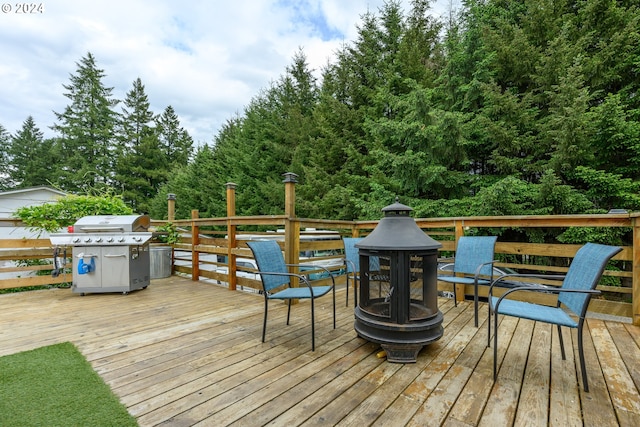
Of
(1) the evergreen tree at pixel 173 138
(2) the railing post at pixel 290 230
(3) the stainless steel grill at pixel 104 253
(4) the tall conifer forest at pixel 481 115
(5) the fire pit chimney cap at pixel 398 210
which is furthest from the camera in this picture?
(1) the evergreen tree at pixel 173 138

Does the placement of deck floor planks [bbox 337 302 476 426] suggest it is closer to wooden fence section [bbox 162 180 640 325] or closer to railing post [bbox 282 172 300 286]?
wooden fence section [bbox 162 180 640 325]

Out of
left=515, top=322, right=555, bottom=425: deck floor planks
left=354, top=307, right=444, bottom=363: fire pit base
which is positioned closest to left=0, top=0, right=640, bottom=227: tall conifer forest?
left=515, top=322, right=555, bottom=425: deck floor planks

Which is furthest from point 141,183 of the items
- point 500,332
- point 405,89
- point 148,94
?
point 500,332

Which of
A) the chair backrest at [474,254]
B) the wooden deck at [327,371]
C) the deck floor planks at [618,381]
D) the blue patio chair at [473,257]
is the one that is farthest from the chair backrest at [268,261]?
the deck floor planks at [618,381]

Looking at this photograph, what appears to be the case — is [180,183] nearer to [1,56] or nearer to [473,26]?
[1,56]

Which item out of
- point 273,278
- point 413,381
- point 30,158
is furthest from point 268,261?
point 30,158

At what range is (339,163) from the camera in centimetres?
827

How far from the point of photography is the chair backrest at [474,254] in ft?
9.68

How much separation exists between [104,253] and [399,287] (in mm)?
3950

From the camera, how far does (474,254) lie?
303 centimetres

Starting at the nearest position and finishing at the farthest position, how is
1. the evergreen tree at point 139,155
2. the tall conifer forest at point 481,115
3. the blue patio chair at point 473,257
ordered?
the blue patio chair at point 473,257
the tall conifer forest at point 481,115
the evergreen tree at point 139,155

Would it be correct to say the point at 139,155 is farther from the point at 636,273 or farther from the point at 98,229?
the point at 636,273

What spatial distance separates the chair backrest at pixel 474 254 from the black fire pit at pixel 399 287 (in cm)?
102

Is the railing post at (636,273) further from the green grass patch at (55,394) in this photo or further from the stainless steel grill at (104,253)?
the stainless steel grill at (104,253)
